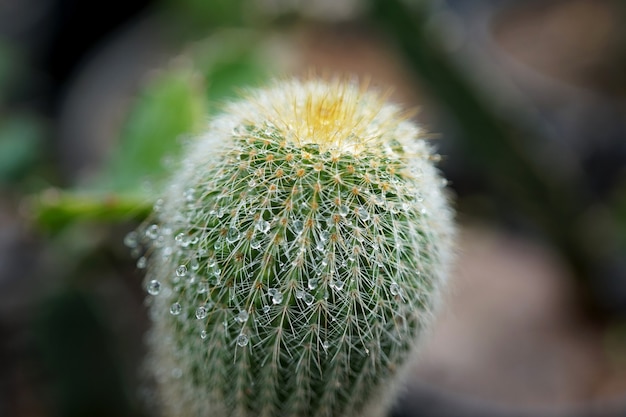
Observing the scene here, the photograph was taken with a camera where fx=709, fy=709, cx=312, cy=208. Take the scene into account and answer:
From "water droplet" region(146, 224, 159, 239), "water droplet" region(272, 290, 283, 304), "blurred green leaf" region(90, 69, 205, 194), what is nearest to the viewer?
"water droplet" region(272, 290, 283, 304)

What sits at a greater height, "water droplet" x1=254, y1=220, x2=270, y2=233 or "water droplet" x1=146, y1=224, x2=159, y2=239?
"water droplet" x1=254, y1=220, x2=270, y2=233

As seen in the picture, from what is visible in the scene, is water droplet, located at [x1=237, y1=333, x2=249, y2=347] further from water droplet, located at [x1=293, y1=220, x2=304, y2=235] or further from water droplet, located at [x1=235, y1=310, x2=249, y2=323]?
water droplet, located at [x1=293, y1=220, x2=304, y2=235]

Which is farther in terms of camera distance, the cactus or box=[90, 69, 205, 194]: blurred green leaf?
box=[90, 69, 205, 194]: blurred green leaf

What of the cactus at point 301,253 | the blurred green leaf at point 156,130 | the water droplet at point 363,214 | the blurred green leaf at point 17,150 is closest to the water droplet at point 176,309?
the cactus at point 301,253

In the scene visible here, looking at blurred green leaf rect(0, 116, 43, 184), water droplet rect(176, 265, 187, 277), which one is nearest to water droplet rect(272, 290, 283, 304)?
water droplet rect(176, 265, 187, 277)

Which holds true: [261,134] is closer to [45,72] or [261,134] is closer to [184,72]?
[184,72]

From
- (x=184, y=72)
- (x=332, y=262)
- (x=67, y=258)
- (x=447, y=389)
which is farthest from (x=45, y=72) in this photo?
(x=332, y=262)

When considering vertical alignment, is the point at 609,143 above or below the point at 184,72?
above

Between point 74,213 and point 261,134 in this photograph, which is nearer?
point 261,134
